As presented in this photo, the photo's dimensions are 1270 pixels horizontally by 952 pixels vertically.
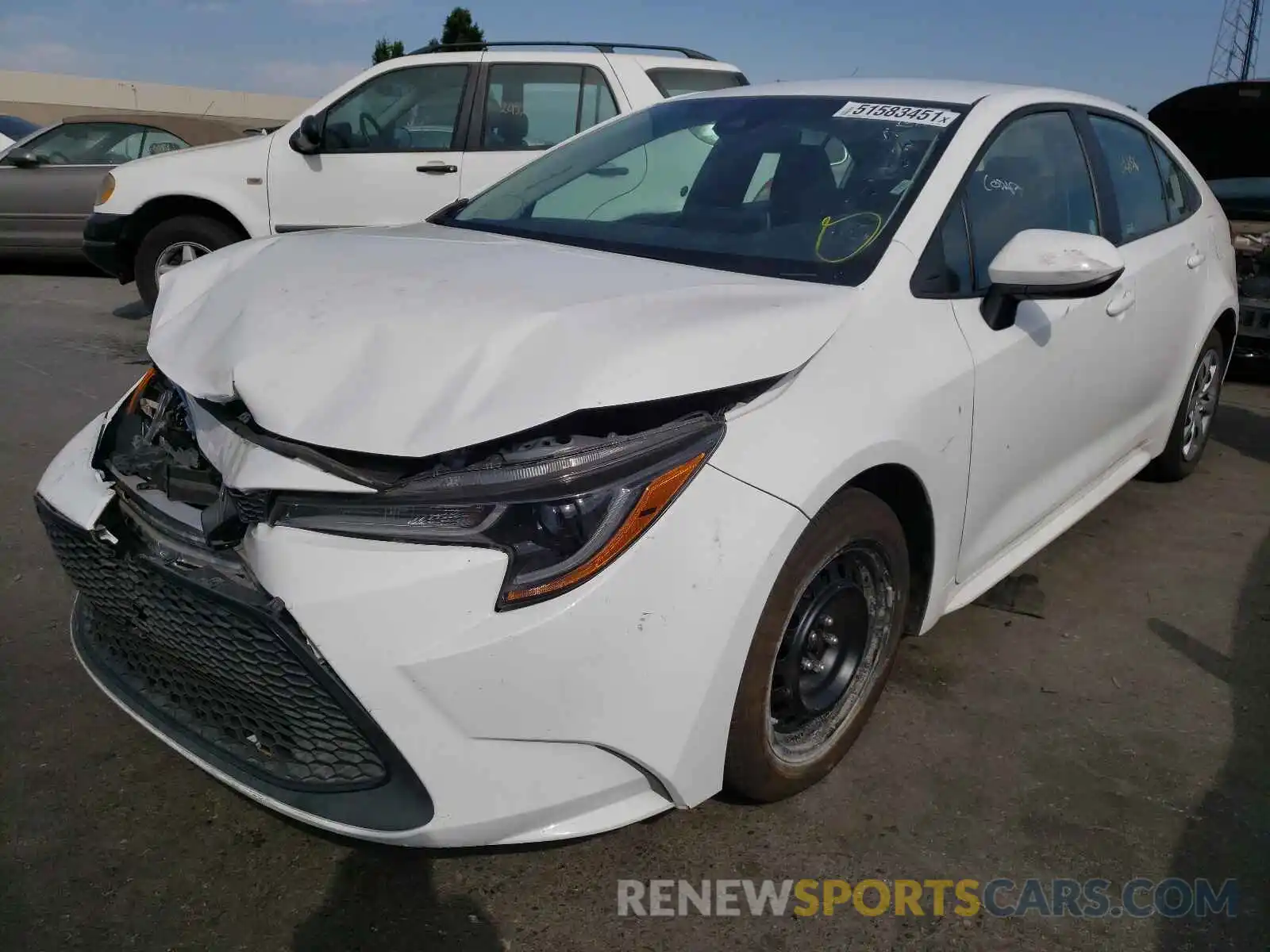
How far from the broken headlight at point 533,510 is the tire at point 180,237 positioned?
5.71 meters

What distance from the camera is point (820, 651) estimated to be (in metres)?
2.33

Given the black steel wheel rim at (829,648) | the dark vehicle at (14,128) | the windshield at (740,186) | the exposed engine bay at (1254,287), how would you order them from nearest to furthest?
the black steel wheel rim at (829,648)
the windshield at (740,186)
the exposed engine bay at (1254,287)
the dark vehicle at (14,128)

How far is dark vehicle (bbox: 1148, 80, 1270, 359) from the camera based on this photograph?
239 inches

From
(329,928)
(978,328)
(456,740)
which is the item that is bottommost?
(329,928)

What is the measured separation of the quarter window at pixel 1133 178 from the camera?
3440 mm

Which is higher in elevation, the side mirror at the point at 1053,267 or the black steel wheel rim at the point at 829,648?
the side mirror at the point at 1053,267

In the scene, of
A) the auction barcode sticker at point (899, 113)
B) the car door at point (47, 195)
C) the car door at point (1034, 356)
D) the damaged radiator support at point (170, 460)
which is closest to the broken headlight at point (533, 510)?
the damaged radiator support at point (170, 460)

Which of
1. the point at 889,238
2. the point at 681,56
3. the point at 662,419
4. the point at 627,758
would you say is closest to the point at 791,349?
the point at 662,419

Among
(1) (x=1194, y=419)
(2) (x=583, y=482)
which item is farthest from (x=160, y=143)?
(2) (x=583, y=482)

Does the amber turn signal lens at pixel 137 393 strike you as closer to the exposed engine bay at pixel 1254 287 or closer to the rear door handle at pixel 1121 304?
the rear door handle at pixel 1121 304

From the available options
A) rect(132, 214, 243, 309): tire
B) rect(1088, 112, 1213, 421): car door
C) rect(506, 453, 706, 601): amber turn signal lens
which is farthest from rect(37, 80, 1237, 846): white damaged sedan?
rect(132, 214, 243, 309): tire

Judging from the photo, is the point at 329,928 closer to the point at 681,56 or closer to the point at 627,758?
the point at 627,758

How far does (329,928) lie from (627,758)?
685mm

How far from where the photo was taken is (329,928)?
6.45ft
